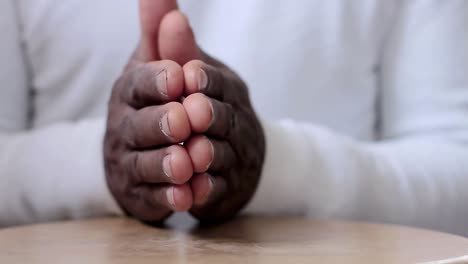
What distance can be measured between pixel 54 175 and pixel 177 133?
0.27 metres

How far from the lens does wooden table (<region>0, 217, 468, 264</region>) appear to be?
416 millimetres

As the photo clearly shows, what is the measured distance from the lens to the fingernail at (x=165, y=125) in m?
0.46

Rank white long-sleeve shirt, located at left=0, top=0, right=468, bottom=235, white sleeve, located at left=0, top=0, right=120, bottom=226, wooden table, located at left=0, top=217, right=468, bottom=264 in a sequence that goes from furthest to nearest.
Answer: white long-sleeve shirt, located at left=0, top=0, right=468, bottom=235 < white sleeve, located at left=0, top=0, right=120, bottom=226 < wooden table, located at left=0, top=217, right=468, bottom=264

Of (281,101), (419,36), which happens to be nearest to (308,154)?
(281,101)

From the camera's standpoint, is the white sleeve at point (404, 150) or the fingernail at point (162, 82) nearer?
the fingernail at point (162, 82)

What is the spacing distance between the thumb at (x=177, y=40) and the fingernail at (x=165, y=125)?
0.33 feet

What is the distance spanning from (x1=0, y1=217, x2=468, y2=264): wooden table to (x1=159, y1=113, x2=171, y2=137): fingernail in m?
0.07

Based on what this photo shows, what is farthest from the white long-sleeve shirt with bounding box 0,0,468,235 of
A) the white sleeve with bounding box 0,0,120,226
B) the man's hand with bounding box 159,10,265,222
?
the man's hand with bounding box 159,10,265,222

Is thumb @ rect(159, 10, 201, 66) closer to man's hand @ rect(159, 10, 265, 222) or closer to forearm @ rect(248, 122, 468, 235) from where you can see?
man's hand @ rect(159, 10, 265, 222)

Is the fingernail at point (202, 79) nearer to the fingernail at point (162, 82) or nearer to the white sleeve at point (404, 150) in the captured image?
the fingernail at point (162, 82)

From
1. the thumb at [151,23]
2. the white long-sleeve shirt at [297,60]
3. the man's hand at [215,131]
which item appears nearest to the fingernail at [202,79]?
the man's hand at [215,131]

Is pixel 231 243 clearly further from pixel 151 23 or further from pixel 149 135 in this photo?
pixel 151 23

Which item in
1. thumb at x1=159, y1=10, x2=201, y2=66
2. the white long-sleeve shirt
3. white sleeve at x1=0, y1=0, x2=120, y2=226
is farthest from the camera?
the white long-sleeve shirt

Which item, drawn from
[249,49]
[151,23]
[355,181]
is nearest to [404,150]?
[355,181]
